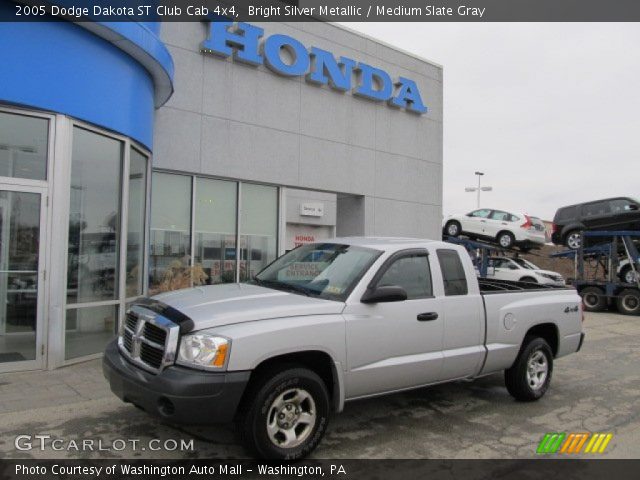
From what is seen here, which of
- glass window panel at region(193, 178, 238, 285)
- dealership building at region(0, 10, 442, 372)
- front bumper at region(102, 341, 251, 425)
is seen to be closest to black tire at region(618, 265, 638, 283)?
dealership building at region(0, 10, 442, 372)

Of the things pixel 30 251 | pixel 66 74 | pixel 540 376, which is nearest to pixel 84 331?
pixel 30 251

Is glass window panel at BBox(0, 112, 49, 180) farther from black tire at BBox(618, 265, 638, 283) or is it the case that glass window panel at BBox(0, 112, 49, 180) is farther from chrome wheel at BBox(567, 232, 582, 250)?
chrome wheel at BBox(567, 232, 582, 250)

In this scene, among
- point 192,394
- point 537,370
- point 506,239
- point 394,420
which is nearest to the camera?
point 192,394

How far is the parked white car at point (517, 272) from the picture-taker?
1970cm

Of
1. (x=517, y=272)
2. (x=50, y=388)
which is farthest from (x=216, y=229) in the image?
(x=517, y=272)

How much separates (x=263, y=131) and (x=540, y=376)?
8007mm

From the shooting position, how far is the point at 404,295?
4.67 m

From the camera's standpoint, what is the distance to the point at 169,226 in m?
10.7

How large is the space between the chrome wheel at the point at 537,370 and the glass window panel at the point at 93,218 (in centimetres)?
569

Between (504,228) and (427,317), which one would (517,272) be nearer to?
(504,228)

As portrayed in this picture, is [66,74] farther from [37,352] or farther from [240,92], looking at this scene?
[240,92]

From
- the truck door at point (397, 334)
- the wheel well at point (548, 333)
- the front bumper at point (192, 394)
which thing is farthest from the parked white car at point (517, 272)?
the front bumper at point (192, 394)

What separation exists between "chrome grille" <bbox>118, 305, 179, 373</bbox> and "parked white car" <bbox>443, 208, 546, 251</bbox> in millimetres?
16873

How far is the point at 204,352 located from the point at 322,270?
160 cm
